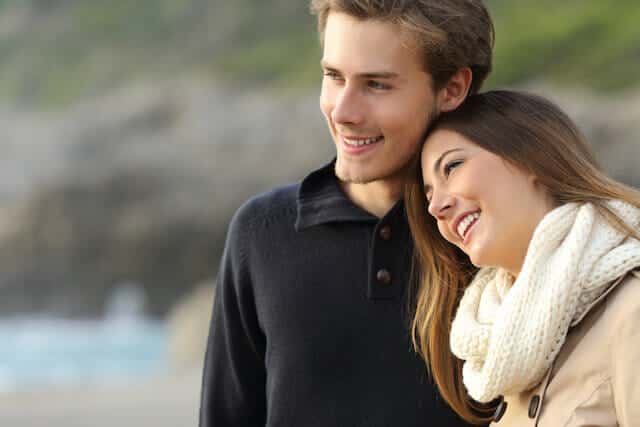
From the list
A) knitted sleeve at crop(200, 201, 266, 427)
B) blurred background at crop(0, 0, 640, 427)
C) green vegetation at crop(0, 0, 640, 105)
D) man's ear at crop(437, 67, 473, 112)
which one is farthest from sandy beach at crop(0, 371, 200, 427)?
green vegetation at crop(0, 0, 640, 105)

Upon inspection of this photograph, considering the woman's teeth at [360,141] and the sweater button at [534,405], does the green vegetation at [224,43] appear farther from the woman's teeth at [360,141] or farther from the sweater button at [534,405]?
the sweater button at [534,405]

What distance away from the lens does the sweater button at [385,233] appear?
267 cm

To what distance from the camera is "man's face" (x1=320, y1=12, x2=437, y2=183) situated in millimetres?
2477

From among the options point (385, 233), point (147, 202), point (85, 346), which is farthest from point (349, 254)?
point (147, 202)

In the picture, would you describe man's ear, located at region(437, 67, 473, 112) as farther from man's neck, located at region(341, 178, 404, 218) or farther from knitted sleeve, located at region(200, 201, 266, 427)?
knitted sleeve, located at region(200, 201, 266, 427)

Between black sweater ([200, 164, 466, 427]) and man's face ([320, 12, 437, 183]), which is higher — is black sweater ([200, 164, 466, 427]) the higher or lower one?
the lower one

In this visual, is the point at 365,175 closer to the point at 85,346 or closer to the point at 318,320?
the point at 318,320

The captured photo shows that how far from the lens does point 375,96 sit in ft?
8.20

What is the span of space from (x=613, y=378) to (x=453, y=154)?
1.82 feet

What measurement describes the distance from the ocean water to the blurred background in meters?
0.04

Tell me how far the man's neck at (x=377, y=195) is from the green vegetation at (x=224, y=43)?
2128 cm

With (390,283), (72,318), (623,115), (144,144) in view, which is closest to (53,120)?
(144,144)

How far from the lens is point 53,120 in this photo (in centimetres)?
2705

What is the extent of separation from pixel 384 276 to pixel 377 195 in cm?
18
